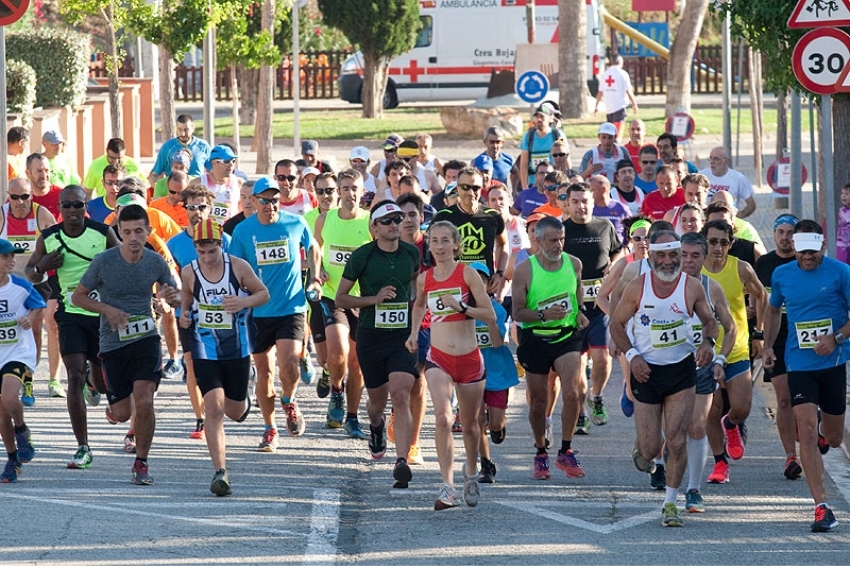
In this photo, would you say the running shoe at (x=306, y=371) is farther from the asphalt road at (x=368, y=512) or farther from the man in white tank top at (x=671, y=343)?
the man in white tank top at (x=671, y=343)

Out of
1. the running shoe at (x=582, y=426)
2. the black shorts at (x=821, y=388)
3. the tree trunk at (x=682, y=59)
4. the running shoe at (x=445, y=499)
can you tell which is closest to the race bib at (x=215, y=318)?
the running shoe at (x=445, y=499)

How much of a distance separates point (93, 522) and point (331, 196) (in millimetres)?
4810

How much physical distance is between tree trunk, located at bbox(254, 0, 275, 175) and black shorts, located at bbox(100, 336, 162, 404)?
16825 millimetres

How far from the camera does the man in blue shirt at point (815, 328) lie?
32.8 feet

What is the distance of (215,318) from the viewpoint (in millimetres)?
10398

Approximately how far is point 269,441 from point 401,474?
1.61 m

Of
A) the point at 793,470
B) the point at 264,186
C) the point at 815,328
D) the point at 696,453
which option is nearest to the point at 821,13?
the point at 815,328

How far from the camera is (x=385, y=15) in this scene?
3938cm

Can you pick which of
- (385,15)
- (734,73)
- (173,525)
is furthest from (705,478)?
(734,73)

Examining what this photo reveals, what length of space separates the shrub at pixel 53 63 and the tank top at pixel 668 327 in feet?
64.0

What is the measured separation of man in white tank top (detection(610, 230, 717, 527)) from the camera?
959 cm

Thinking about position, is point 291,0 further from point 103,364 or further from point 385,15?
point 103,364

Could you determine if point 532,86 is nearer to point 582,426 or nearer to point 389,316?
point 582,426

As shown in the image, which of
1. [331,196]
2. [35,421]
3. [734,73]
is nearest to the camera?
[35,421]
